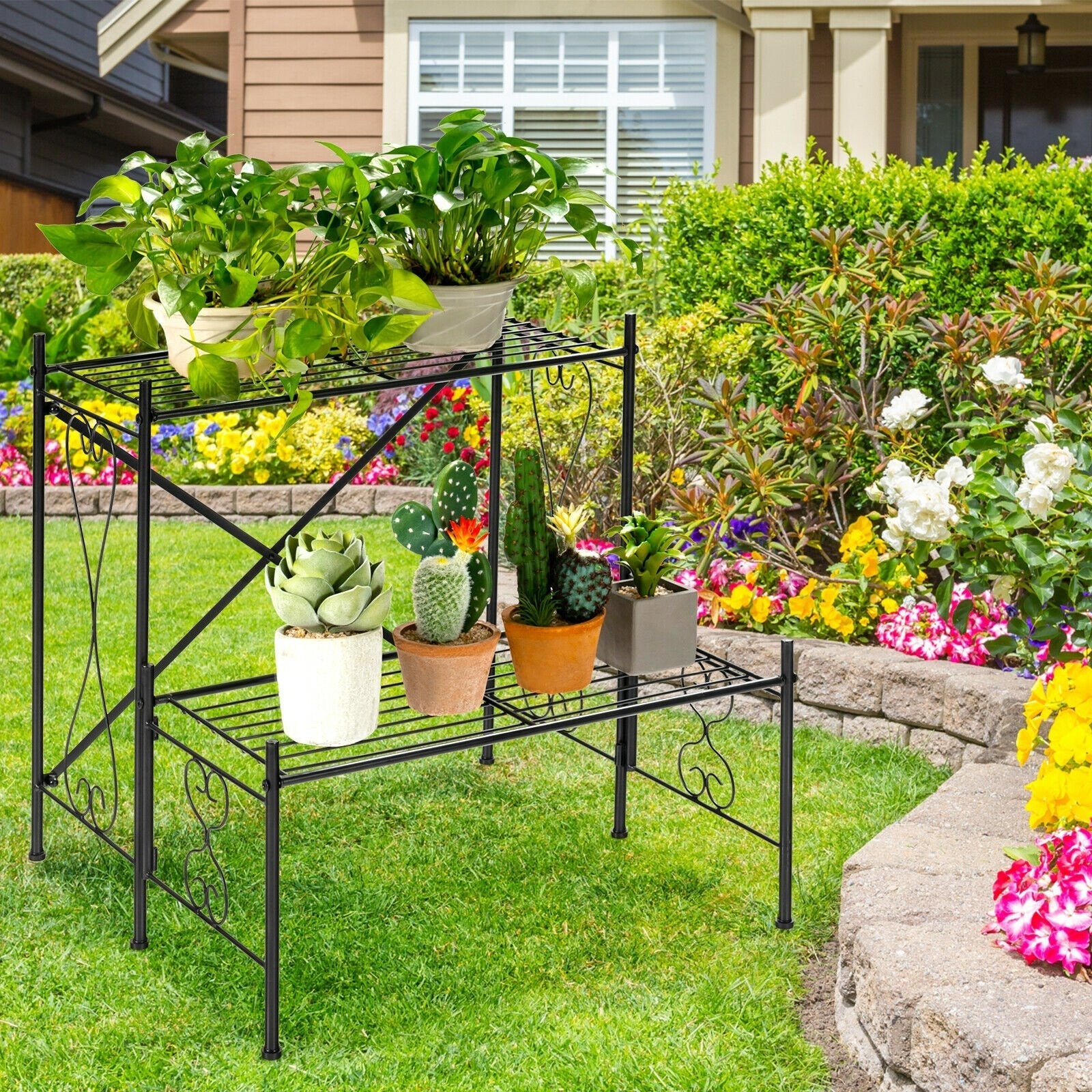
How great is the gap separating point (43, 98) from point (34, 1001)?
13.7 meters

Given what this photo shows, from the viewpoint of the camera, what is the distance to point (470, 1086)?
7.93 ft

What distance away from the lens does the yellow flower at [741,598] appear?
4.39 metres

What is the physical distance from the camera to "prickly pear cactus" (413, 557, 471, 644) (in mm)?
2738

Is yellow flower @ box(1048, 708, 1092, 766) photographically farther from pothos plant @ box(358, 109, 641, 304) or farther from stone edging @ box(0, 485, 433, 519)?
stone edging @ box(0, 485, 433, 519)

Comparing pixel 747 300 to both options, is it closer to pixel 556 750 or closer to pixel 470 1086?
pixel 556 750

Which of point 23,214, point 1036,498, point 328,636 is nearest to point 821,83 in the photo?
point 1036,498

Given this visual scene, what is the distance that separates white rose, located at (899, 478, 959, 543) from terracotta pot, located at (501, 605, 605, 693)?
2.15 feet

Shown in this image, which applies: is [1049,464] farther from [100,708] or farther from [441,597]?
[100,708]

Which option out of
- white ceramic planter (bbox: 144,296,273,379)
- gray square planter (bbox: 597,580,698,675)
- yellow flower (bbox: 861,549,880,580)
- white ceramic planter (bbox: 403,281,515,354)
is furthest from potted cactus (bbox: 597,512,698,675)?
yellow flower (bbox: 861,549,880,580)

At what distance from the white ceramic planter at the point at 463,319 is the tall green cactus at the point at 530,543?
0.28 m

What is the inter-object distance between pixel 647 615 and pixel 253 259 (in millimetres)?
1110

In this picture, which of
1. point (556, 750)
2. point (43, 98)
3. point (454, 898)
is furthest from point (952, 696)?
point (43, 98)

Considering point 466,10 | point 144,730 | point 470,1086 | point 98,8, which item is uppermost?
point 98,8

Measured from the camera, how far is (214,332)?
96.2 inches
